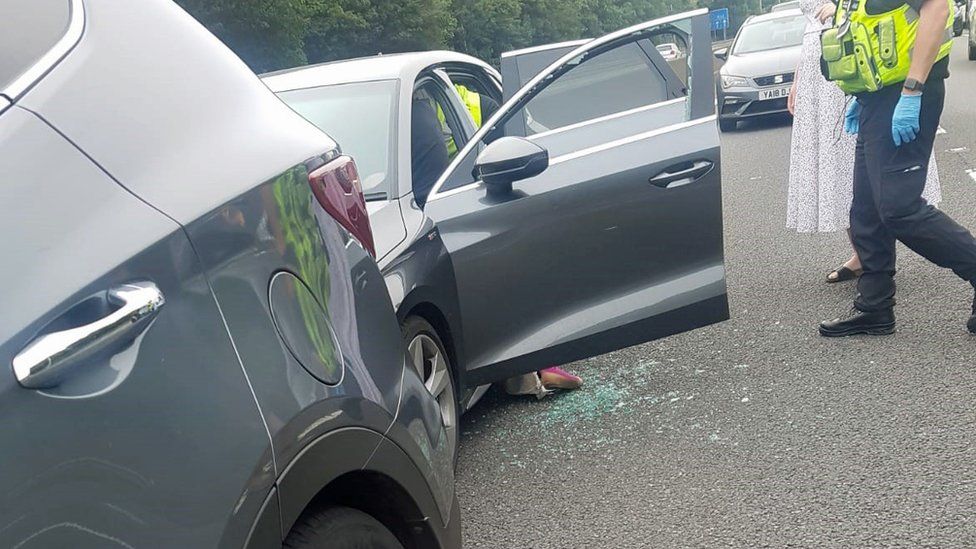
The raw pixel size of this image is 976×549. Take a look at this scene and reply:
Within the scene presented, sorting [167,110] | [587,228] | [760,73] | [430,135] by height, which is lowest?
[760,73]

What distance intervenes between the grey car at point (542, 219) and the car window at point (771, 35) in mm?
11290

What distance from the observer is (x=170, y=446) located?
4.51 feet

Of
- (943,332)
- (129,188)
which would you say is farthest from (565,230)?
(129,188)

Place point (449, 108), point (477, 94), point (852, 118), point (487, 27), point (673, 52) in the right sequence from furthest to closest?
point (487, 27), point (673, 52), point (477, 94), point (852, 118), point (449, 108)

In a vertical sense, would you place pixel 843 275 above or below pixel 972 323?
below

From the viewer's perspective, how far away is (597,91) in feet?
16.5

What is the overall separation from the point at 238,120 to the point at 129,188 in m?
0.44

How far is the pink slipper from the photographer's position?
15.2ft

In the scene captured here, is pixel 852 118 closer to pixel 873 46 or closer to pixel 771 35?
pixel 873 46

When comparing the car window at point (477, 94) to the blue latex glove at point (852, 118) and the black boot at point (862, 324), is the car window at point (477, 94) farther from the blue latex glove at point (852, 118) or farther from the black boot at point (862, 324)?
the black boot at point (862, 324)

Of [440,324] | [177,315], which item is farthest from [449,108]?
[177,315]

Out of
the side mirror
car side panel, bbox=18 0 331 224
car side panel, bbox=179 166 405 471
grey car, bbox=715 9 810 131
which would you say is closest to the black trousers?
the side mirror

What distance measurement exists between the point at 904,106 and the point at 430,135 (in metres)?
1.99

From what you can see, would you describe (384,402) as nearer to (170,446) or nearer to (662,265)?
(170,446)
